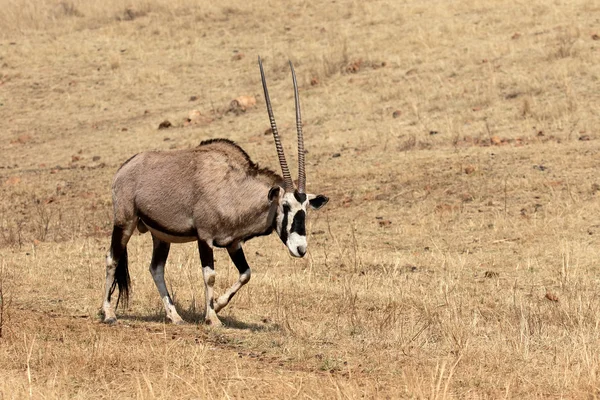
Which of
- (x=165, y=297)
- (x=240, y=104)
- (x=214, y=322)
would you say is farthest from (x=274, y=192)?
(x=240, y=104)

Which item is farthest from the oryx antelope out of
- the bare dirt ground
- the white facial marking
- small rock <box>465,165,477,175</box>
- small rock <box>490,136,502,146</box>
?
small rock <box>490,136,502,146</box>

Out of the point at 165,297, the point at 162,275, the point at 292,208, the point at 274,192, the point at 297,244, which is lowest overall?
the point at 165,297

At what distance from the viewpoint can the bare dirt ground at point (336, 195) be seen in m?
7.13

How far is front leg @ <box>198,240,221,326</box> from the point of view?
29.2 ft

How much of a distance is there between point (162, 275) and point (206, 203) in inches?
36.3

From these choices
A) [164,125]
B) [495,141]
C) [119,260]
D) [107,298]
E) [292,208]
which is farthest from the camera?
[164,125]

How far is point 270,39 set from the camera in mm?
25844

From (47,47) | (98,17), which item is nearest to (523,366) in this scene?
(47,47)

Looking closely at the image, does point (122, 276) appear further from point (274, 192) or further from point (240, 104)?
point (240, 104)

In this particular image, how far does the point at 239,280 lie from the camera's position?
8914 mm

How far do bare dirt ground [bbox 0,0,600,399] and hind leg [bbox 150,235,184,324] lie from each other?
0.17 metres

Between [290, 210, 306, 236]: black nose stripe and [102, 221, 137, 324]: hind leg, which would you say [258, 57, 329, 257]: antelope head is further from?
[102, 221, 137, 324]: hind leg

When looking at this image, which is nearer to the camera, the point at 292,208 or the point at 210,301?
the point at 292,208

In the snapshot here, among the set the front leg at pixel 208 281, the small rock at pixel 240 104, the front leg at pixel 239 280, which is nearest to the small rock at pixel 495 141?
the small rock at pixel 240 104
